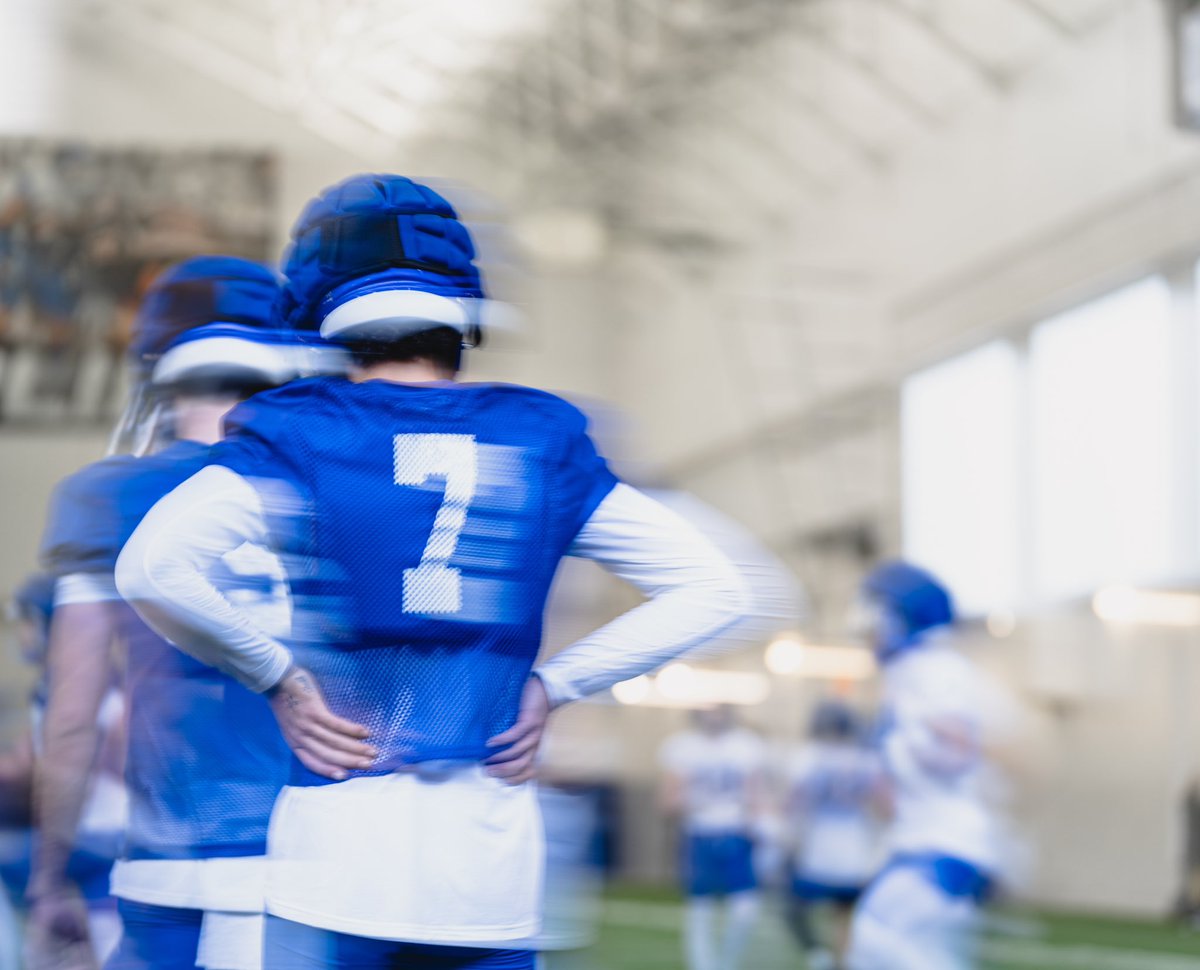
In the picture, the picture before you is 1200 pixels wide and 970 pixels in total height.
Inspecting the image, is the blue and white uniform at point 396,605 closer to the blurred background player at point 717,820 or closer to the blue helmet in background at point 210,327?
the blue helmet in background at point 210,327

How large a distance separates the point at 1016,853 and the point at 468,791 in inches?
167

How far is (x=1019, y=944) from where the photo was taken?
48.6 ft

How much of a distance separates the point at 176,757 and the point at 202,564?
717 millimetres

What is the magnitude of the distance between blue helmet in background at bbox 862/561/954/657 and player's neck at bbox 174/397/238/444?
338 centimetres

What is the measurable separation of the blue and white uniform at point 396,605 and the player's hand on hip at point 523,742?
0.04 ft

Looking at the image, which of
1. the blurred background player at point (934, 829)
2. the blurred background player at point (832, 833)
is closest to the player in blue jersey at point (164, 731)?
the blurred background player at point (934, 829)

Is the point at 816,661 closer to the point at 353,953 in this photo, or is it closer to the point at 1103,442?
the point at 1103,442

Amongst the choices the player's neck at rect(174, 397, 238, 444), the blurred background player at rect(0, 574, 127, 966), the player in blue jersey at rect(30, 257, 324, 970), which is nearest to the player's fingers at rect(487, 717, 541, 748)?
the player in blue jersey at rect(30, 257, 324, 970)

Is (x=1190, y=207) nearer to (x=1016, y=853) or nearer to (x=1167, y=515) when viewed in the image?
(x=1167, y=515)

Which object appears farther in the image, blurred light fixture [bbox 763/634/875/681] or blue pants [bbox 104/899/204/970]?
blurred light fixture [bbox 763/634/875/681]

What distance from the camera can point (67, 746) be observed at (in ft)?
9.89

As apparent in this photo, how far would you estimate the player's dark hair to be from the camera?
240 cm

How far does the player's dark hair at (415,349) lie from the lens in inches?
94.6

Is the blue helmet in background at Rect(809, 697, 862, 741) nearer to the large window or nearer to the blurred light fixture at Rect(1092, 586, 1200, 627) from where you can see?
the large window
